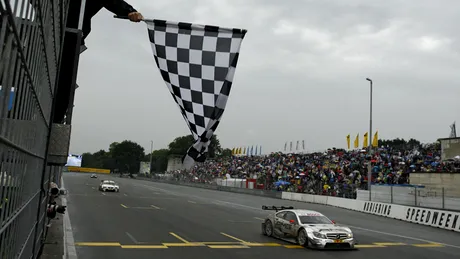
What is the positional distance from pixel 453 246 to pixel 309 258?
6316 millimetres

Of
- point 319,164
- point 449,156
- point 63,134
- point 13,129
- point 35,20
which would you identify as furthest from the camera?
point 319,164

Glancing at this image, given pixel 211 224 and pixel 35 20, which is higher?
pixel 35 20

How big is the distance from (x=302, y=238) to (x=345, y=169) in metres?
28.0

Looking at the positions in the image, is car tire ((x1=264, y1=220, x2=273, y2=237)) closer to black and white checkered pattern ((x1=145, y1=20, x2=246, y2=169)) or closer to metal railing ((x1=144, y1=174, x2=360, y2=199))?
black and white checkered pattern ((x1=145, y1=20, x2=246, y2=169))

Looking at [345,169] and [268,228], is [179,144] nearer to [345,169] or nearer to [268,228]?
[345,169]

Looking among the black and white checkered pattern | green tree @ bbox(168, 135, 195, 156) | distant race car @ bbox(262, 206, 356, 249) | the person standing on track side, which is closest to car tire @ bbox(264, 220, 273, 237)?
distant race car @ bbox(262, 206, 356, 249)

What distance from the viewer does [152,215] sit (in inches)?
787

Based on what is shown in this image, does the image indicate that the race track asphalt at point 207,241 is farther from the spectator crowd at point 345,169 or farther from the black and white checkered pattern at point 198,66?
the spectator crowd at point 345,169

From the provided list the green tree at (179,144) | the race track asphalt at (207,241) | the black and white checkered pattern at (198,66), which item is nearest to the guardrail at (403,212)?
the race track asphalt at (207,241)

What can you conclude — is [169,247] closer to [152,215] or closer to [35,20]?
[152,215]

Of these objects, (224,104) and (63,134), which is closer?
(63,134)

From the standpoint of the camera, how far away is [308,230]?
1273 centimetres

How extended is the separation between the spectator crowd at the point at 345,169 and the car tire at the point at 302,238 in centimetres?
1865

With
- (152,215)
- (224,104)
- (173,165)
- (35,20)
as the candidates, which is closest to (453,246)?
(224,104)
